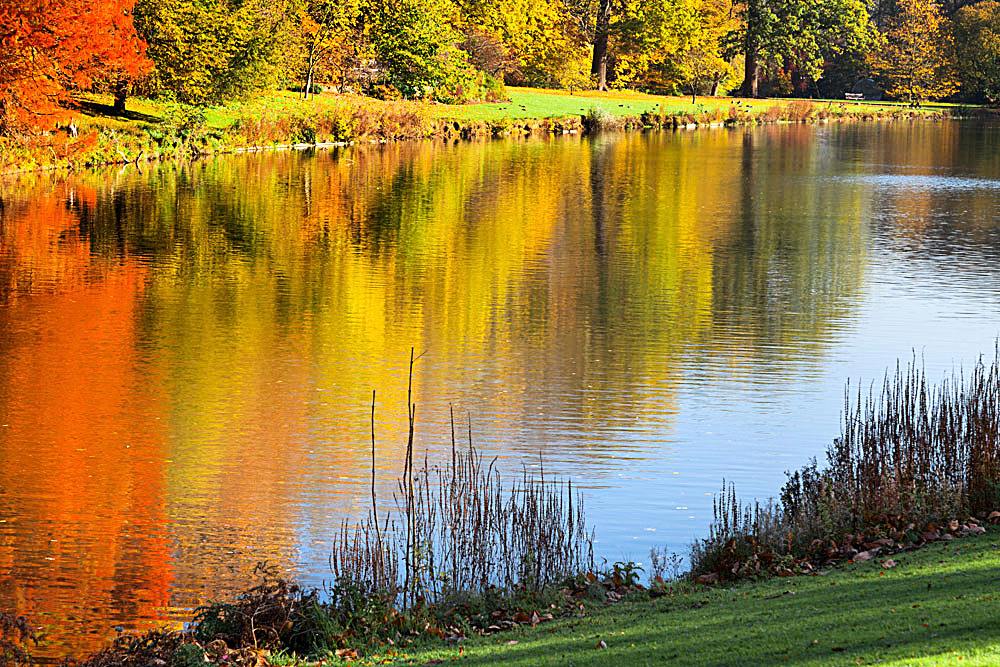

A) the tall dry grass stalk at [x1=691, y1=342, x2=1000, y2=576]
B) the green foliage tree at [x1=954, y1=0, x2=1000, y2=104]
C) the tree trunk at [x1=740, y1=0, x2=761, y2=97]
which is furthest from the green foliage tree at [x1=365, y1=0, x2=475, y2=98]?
the tall dry grass stalk at [x1=691, y1=342, x2=1000, y2=576]

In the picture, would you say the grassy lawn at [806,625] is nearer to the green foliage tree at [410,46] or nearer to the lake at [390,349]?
the lake at [390,349]

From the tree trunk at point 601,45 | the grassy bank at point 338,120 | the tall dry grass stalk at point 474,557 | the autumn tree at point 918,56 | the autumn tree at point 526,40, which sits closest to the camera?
the tall dry grass stalk at point 474,557

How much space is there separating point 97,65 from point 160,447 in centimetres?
2855

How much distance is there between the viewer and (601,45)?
8619 cm

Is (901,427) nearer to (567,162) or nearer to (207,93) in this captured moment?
(567,162)

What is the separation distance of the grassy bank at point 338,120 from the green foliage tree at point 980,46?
16.9m

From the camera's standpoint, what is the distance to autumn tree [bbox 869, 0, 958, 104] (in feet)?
341

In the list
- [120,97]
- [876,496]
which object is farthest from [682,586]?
[120,97]

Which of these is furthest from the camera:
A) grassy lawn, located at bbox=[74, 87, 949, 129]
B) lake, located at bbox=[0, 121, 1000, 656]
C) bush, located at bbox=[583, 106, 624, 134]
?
bush, located at bbox=[583, 106, 624, 134]

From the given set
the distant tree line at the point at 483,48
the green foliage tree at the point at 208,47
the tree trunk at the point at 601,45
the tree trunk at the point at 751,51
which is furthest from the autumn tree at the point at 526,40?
the green foliage tree at the point at 208,47

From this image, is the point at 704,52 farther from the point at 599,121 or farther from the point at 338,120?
the point at 338,120

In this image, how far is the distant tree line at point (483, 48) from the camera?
118ft

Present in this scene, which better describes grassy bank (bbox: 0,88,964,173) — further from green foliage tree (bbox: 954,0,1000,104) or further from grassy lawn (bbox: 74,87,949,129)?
green foliage tree (bbox: 954,0,1000,104)

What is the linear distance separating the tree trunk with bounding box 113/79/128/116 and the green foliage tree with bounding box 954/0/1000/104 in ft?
239
